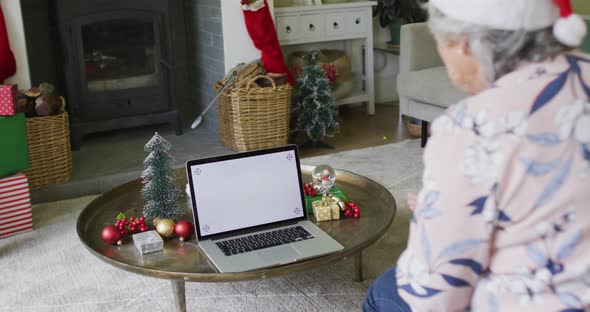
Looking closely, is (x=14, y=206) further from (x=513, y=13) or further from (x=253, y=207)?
(x=513, y=13)

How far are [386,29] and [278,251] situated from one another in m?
3.53

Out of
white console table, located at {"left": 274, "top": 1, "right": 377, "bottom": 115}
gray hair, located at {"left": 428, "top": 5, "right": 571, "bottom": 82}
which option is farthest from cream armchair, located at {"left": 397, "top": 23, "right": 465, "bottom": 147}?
gray hair, located at {"left": 428, "top": 5, "right": 571, "bottom": 82}

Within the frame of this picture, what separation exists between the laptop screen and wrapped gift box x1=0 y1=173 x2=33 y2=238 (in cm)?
121

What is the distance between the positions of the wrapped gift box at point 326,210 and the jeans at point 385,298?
0.57 meters

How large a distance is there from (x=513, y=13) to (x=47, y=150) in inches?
104

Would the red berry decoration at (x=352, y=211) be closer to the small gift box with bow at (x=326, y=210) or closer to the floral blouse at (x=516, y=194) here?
the small gift box with bow at (x=326, y=210)

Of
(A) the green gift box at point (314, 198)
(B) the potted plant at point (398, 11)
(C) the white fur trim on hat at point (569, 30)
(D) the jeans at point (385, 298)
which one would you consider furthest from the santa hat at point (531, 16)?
(B) the potted plant at point (398, 11)

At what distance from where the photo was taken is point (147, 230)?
2.11 metres

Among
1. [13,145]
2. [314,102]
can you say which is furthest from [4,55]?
[314,102]

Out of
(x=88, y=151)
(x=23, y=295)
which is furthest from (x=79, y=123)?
(x=23, y=295)

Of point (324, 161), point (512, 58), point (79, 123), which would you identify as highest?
point (512, 58)

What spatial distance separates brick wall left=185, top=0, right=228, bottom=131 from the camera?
406 centimetres

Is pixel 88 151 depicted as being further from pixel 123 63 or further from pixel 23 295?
pixel 23 295

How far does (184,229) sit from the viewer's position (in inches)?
79.9
